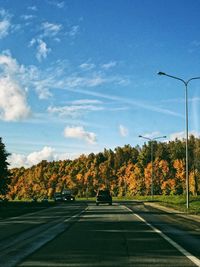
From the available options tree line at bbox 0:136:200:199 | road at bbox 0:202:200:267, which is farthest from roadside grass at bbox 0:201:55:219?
tree line at bbox 0:136:200:199

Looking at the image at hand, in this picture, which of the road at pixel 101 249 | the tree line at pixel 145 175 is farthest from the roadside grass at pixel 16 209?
the tree line at pixel 145 175

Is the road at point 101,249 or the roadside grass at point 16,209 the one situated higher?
the roadside grass at point 16,209

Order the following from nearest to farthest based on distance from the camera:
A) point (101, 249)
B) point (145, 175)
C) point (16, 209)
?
point (101, 249)
point (16, 209)
point (145, 175)

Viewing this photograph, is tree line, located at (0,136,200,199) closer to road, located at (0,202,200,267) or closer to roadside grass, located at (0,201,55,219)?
roadside grass, located at (0,201,55,219)

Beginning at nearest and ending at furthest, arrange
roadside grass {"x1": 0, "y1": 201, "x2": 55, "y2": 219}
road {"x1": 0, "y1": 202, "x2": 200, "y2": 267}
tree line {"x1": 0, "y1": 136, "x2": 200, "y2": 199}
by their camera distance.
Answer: road {"x1": 0, "y1": 202, "x2": 200, "y2": 267} → roadside grass {"x1": 0, "y1": 201, "x2": 55, "y2": 219} → tree line {"x1": 0, "y1": 136, "x2": 200, "y2": 199}

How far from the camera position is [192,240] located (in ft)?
53.3

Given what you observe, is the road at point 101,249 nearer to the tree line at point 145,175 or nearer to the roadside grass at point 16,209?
the roadside grass at point 16,209

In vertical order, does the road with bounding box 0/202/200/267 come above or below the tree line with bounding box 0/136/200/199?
below

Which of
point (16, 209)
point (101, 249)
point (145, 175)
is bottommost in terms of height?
point (101, 249)

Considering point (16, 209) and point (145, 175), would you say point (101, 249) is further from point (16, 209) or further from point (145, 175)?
point (145, 175)

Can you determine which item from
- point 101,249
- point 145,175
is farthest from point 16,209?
point 145,175

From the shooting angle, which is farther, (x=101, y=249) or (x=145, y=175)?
(x=145, y=175)

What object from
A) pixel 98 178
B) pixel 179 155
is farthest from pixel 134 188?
pixel 98 178

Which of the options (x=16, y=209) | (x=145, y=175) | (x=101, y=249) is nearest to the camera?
(x=101, y=249)
